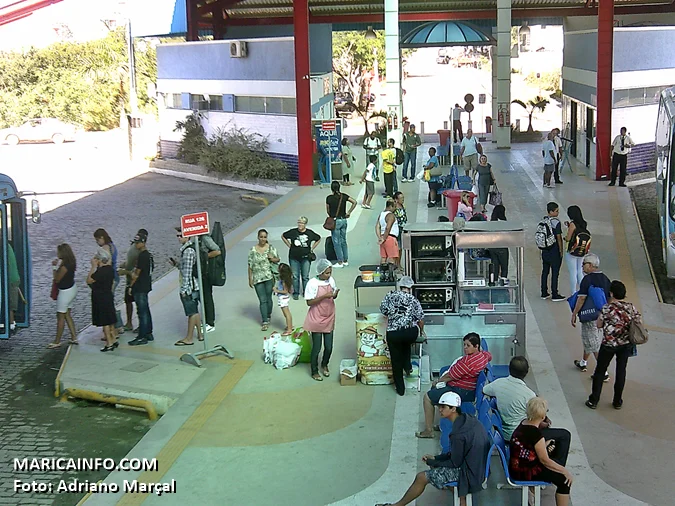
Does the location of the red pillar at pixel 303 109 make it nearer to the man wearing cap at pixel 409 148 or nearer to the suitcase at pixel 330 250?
the man wearing cap at pixel 409 148

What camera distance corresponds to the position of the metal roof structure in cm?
4384

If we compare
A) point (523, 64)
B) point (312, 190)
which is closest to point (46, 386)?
point (312, 190)

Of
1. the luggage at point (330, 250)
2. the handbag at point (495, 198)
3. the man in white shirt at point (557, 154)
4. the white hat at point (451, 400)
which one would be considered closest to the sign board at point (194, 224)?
the luggage at point (330, 250)

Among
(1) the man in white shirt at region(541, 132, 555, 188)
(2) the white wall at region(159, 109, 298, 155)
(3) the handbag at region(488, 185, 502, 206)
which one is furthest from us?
(2) the white wall at region(159, 109, 298, 155)

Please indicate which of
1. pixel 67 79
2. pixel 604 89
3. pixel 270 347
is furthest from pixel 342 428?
pixel 67 79

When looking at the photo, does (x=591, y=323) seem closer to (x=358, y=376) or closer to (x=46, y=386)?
(x=358, y=376)

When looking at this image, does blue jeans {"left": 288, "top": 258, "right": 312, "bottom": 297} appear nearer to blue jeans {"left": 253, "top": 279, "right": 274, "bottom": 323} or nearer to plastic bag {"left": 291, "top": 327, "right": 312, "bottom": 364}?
blue jeans {"left": 253, "top": 279, "right": 274, "bottom": 323}

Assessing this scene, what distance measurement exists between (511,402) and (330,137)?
22.6 metres

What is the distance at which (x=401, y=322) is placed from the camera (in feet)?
37.8

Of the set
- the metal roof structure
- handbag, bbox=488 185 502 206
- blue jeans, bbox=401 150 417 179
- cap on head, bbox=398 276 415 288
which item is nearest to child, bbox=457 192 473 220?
handbag, bbox=488 185 502 206

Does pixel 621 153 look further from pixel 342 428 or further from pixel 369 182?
pixel 342 428

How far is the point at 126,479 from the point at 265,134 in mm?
25011

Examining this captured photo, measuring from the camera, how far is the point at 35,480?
34.0 feet

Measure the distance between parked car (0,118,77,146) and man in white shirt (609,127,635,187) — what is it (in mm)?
30869
